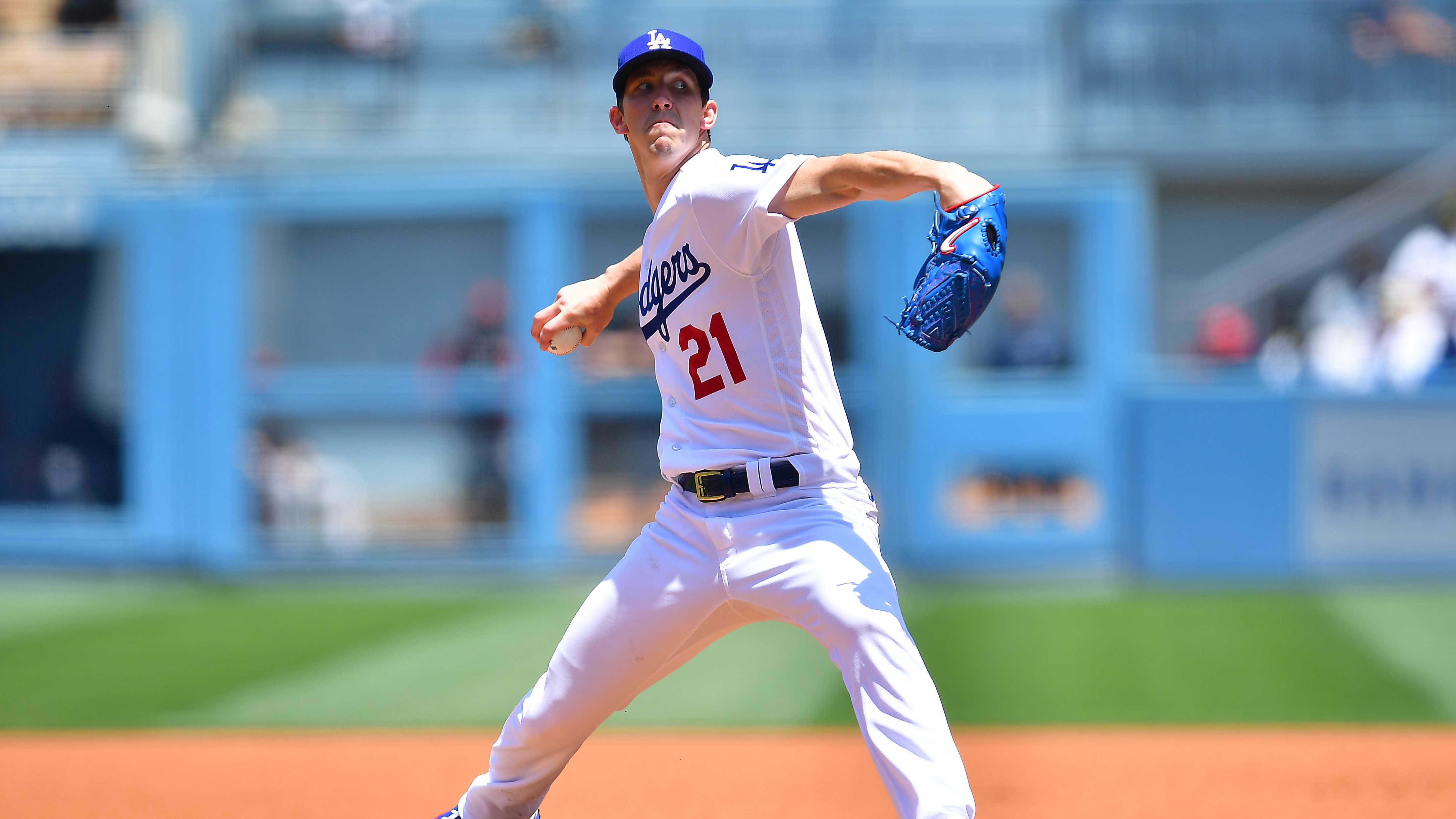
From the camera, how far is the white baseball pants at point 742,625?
2672 millimetres

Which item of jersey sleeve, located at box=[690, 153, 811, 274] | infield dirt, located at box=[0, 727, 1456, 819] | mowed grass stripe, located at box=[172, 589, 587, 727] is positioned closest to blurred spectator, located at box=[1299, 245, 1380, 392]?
infield dirt, located at box=[0, 727, 1456, 819]

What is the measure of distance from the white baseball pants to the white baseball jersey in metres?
0.11

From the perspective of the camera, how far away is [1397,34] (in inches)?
576

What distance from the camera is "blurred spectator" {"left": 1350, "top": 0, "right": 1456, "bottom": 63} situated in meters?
14.7

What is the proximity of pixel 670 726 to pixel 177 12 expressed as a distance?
40.7 feet

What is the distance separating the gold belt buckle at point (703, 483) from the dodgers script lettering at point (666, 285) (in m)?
0.31

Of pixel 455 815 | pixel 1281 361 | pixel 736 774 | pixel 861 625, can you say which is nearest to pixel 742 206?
pixel 861 625

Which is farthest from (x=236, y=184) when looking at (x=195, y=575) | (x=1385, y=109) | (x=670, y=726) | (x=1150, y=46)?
(x=1385, y=109)

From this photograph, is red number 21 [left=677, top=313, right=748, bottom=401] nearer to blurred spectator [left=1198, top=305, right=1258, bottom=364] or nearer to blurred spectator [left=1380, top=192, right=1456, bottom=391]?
blurred spectator [left=1380, top=192, right=1456, bottom=391]

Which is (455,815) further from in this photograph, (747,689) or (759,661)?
(759,661)

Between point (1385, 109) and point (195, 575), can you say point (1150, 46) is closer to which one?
point (1385, 109)

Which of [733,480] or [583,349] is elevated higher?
[583,349]

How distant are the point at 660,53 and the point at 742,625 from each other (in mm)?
1249

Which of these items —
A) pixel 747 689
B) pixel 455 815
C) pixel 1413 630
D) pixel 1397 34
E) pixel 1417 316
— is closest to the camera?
pixel 455 815
